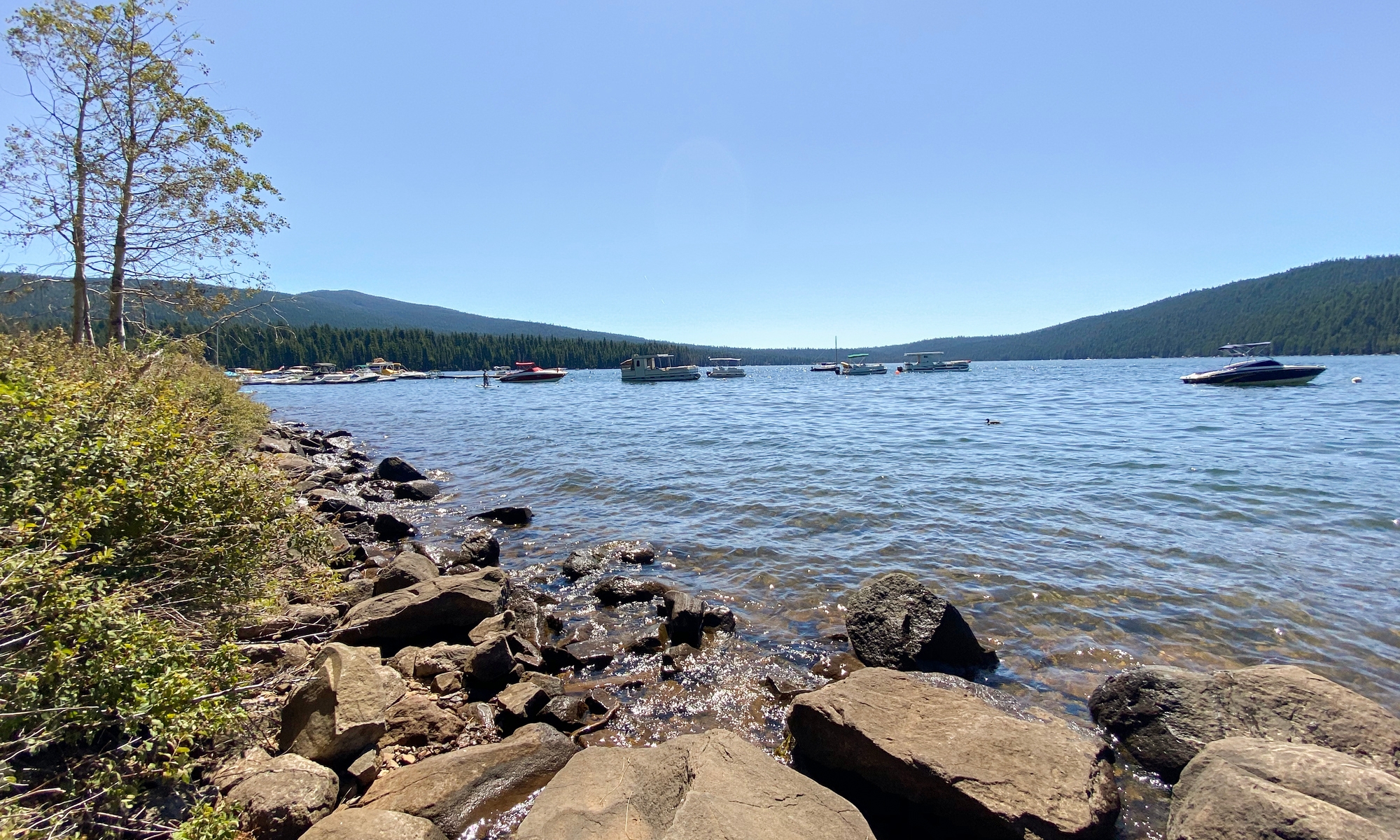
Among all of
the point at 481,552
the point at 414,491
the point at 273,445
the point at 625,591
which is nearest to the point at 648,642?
the point at 625,591

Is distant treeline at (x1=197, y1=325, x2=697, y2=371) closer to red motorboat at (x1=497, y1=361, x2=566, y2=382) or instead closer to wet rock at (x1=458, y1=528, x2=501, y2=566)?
red motorboat at (x1=497, y1=361, x2=566, y2=382)

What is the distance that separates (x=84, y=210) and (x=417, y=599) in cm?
1503

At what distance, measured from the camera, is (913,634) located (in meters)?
6.47

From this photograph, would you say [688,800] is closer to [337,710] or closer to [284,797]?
[284,797]

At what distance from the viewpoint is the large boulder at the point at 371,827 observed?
11.2ft

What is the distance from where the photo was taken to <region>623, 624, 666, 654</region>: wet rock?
277 inches

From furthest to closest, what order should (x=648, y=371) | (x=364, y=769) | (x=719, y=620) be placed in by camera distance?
(x=648, y=371) → (x=719, y=620) → (x=364, y=769)

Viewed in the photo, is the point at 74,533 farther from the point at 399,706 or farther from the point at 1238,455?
the point at 1238,455

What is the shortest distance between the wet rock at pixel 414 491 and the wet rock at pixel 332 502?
108cm

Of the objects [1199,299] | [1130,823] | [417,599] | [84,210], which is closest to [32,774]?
[417,599]

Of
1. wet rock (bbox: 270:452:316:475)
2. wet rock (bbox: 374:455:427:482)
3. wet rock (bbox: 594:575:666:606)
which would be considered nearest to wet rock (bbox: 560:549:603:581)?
wet rock (bbox: 594:575:666:606)

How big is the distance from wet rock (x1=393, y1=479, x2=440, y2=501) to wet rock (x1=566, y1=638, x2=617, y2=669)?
32.9 feet

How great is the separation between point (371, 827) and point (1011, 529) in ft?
36.5

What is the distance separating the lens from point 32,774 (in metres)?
3.01
